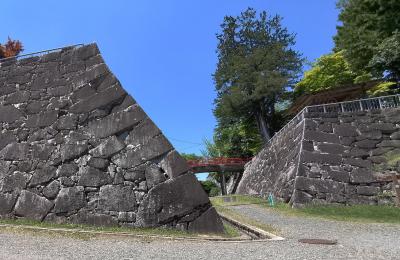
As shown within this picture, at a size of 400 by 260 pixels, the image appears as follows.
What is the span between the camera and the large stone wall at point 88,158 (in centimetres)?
688

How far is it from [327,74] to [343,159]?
19716 mm

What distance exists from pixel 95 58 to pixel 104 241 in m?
4.49

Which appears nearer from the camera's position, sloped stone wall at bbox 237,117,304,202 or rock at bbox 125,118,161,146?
rock at bbox 125,118,161,146

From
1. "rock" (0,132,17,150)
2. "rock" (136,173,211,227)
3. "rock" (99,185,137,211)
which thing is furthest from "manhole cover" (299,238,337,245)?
"rock" (0,132,17,150)

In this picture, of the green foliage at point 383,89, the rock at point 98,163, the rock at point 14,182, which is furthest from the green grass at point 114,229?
the green foliage at point 383,89

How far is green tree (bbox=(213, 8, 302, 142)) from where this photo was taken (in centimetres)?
3058

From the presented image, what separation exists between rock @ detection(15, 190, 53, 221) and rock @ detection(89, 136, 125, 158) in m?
1.36

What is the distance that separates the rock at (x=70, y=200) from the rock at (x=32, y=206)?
0.65ft

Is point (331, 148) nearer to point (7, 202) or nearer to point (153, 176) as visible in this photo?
point (153, 176)

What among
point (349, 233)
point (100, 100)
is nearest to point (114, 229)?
point (100, 100)

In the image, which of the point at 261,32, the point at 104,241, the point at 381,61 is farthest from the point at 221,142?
the point at 104,241

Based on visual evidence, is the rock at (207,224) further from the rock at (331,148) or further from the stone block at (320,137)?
the stone block at (320,137)

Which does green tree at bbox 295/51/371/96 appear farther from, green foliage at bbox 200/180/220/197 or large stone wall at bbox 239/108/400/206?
green foliage at bbox 200/180/220/197

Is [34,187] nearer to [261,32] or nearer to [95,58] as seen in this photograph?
[95,58]
